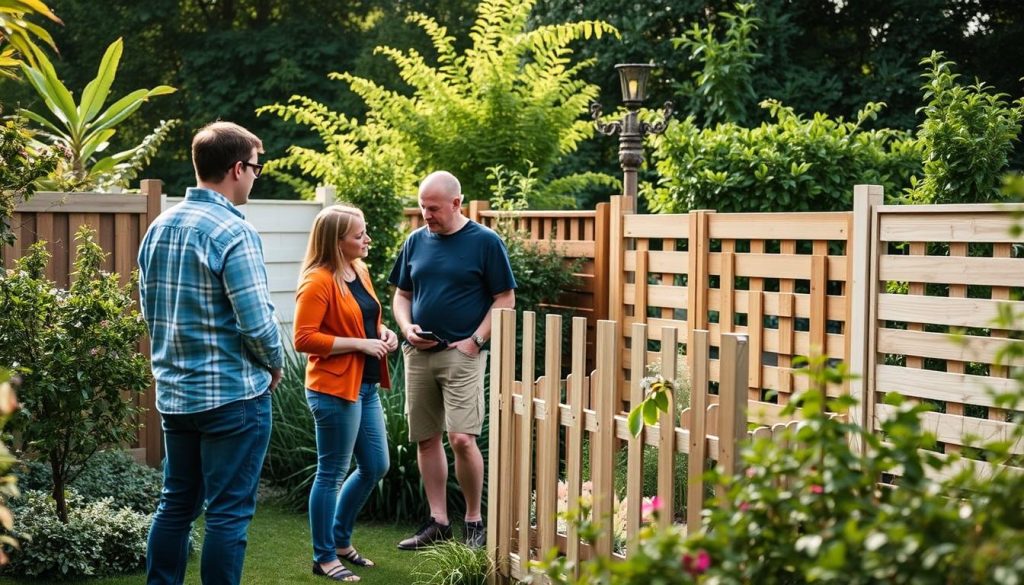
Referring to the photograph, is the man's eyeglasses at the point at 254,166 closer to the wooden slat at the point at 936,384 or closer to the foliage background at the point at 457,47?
the wooden slat at the point at 936,384

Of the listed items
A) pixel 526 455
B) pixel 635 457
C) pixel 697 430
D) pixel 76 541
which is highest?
pixel 697 430

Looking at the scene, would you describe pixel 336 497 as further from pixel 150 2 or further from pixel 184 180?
pixel 150 2

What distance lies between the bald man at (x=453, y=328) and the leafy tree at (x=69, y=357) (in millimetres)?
1327

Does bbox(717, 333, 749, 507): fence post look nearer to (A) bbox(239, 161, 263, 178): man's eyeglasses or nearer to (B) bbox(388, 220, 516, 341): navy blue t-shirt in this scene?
(A) bbox(239, 161, 263, 178): man's eyeglasses

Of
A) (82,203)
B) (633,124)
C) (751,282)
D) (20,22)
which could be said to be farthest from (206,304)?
(633,124)

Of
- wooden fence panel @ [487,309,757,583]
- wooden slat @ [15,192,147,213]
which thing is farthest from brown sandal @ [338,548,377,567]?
wooden slat @ [15,192,147,213]

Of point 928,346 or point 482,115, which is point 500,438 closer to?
point 928,346

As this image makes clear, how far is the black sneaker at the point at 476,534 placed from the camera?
5.50m

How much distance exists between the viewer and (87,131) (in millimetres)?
7809

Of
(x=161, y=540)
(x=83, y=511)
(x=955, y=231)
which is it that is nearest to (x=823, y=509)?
(x=161, y=540)

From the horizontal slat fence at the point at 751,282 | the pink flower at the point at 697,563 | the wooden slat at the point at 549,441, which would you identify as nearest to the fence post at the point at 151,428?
the horizontal slat fence at the point at 751,282

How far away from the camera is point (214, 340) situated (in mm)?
3674

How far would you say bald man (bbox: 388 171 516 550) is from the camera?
5.54m

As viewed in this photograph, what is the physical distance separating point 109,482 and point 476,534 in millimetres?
1982
